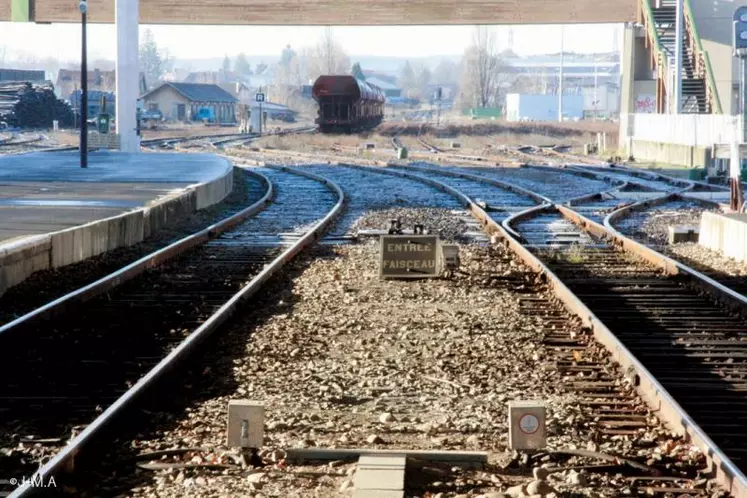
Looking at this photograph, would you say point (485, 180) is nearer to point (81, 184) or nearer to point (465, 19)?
point (81, 184)

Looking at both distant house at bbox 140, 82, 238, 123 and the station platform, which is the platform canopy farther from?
distant house at bbox 140, 82, 238, 123

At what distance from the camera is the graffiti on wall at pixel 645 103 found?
62719 mm

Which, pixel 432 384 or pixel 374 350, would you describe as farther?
pixel 374 350

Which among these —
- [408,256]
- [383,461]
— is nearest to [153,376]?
[383,461]

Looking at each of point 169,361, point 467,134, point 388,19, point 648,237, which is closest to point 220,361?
point 169,361

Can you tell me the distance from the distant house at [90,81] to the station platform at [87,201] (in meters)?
124

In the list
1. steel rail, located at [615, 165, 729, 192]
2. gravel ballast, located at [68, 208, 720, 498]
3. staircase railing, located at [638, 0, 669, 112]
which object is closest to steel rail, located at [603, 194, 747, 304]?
gravel ballast, located at [68, 208, 720, 498]

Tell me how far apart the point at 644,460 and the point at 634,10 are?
51547 mm

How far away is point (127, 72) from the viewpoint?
49.6 meters

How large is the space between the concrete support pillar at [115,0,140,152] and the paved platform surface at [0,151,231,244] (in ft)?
10.4

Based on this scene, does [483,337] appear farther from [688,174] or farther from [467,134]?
[467,134]

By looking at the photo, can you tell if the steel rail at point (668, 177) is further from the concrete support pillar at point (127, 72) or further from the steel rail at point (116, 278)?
the concrete support pillar at point (127, 72)

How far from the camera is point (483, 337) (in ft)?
36.6

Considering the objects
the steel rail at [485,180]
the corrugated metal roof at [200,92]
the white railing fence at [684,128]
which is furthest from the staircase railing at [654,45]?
the corrugated metal roof at [200,92]
